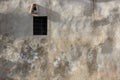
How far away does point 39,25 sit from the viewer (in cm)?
1223

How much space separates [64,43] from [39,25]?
3.46 feet

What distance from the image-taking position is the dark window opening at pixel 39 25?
40.0 ft

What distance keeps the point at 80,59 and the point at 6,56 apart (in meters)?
2.45

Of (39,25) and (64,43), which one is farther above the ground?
(39,25)

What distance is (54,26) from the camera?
39.6 feet

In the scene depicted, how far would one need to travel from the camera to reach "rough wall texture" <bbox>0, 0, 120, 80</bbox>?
11.9 metres

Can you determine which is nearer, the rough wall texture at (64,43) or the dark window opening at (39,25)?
the rough wall texture at (64,43)

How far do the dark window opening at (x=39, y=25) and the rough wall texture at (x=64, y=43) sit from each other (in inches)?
5.7

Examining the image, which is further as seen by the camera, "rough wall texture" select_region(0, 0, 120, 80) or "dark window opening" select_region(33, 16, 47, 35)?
"dark window opening" select_region(33, 16, 47, 35)

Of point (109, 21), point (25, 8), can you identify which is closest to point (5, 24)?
point (25, 8)

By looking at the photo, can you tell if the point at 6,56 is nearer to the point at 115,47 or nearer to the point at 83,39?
the point at 83,39

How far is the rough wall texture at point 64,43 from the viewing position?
468 inches

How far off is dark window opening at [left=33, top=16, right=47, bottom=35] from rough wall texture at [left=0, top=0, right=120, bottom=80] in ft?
0.48

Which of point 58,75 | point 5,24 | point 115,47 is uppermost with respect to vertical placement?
point 5,24
